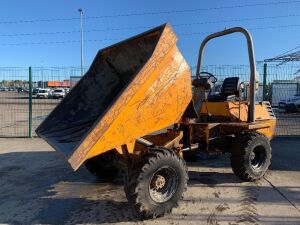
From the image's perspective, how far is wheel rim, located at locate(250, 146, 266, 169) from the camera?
23.1 ft

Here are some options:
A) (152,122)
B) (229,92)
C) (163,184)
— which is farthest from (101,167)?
(229,92)

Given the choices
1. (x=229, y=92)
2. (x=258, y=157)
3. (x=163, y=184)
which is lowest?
(x=163, y=184)

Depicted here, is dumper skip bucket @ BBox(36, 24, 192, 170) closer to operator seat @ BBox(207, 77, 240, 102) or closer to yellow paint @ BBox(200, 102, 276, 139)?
yellow paint @ BBox(200, 102, 276, 139)

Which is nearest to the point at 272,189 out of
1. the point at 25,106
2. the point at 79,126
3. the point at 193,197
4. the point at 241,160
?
the point at 241,160

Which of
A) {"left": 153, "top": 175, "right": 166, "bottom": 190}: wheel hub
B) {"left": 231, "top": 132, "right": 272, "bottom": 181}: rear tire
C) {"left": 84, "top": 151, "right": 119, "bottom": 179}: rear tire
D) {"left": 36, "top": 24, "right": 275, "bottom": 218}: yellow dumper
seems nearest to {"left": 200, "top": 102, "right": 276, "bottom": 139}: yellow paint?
{"left": 36, "top": 24, "right": 275, "bottom": 218}: yellow dumper

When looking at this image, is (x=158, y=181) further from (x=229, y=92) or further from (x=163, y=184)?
(x=229, y=92)

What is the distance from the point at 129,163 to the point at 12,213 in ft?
5.90

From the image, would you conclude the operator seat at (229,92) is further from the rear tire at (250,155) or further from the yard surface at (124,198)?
the yard surface at (124,198)

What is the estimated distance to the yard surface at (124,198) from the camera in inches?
205

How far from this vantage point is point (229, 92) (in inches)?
290

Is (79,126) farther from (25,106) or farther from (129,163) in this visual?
(25,106)

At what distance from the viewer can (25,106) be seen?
24500 mm

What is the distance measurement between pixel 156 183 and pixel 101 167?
6.41 feet

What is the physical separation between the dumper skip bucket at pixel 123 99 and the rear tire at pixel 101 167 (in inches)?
27.6
